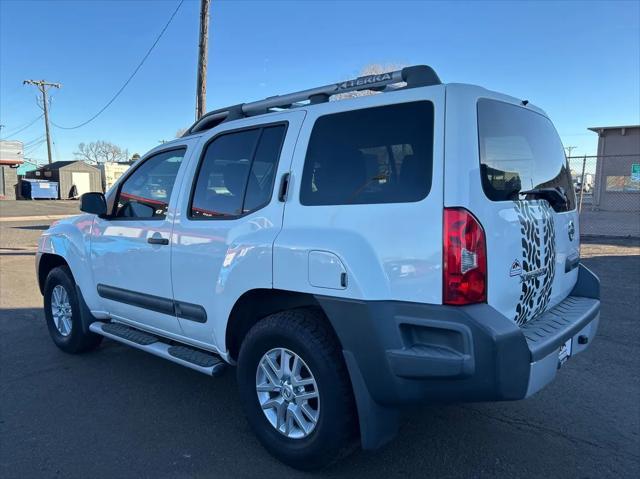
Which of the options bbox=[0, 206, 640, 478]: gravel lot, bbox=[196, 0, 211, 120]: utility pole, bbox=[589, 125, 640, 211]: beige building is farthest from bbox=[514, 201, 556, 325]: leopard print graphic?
bbox=[589, 125, 640, 211]: beige building

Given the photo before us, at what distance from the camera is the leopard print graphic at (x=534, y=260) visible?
2.65 meters

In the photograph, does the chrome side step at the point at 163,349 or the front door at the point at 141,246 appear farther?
the front door at the point at 141,246

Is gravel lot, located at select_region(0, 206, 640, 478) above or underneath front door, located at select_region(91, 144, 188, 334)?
underneath

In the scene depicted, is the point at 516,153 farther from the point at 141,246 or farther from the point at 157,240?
the point at 141,246

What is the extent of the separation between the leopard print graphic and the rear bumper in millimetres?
152

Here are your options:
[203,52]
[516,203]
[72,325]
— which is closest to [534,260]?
[516,203]

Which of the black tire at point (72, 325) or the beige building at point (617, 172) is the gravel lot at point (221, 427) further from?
the beige building at point (617, 172)

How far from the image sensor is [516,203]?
2645 mm

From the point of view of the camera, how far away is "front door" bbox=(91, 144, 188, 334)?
3.78 meters

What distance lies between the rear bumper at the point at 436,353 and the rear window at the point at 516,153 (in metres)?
0.67

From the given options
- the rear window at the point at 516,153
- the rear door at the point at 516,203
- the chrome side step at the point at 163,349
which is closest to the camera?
the rear door at the point at 516,203

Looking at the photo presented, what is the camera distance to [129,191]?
4.32 meters

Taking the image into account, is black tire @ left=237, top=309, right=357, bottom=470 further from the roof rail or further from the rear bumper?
the roof rail

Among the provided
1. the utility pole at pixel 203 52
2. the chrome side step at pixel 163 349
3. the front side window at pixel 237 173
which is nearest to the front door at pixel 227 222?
the front side window at pixel 237 173
